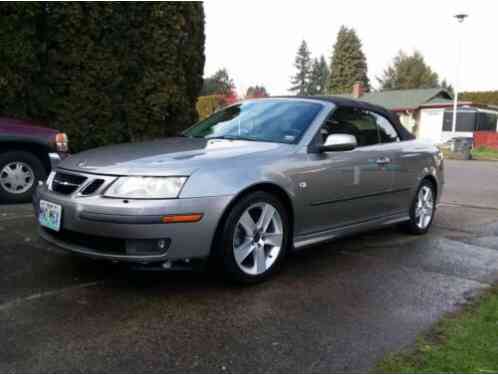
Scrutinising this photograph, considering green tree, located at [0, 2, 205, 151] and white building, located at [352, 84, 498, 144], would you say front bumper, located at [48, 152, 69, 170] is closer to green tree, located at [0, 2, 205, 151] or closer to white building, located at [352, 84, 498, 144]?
green tree, located at [0, 2, 205, 151]

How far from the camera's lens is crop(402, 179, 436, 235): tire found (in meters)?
5.16

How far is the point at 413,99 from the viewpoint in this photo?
36500 millimetres

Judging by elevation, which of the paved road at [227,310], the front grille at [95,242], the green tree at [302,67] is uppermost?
the green tree at [302,67]

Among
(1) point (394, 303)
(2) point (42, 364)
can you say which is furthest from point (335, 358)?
(2) point (42, 364)

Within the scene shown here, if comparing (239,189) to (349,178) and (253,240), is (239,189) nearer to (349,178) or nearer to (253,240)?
(253,240)

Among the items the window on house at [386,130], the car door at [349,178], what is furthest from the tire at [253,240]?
the window on house at [386,130]

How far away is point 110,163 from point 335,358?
192 centimetres

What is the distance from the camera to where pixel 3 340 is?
2.56 m

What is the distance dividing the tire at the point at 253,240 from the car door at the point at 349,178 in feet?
1.11

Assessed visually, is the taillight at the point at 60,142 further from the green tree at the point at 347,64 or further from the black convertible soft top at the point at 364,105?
the green tree at the point at 347,64

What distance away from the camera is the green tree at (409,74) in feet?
211

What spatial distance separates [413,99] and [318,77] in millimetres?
52865

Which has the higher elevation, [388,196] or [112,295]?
[388,196]

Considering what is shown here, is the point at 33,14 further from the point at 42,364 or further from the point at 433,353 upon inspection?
the point at 433,353
